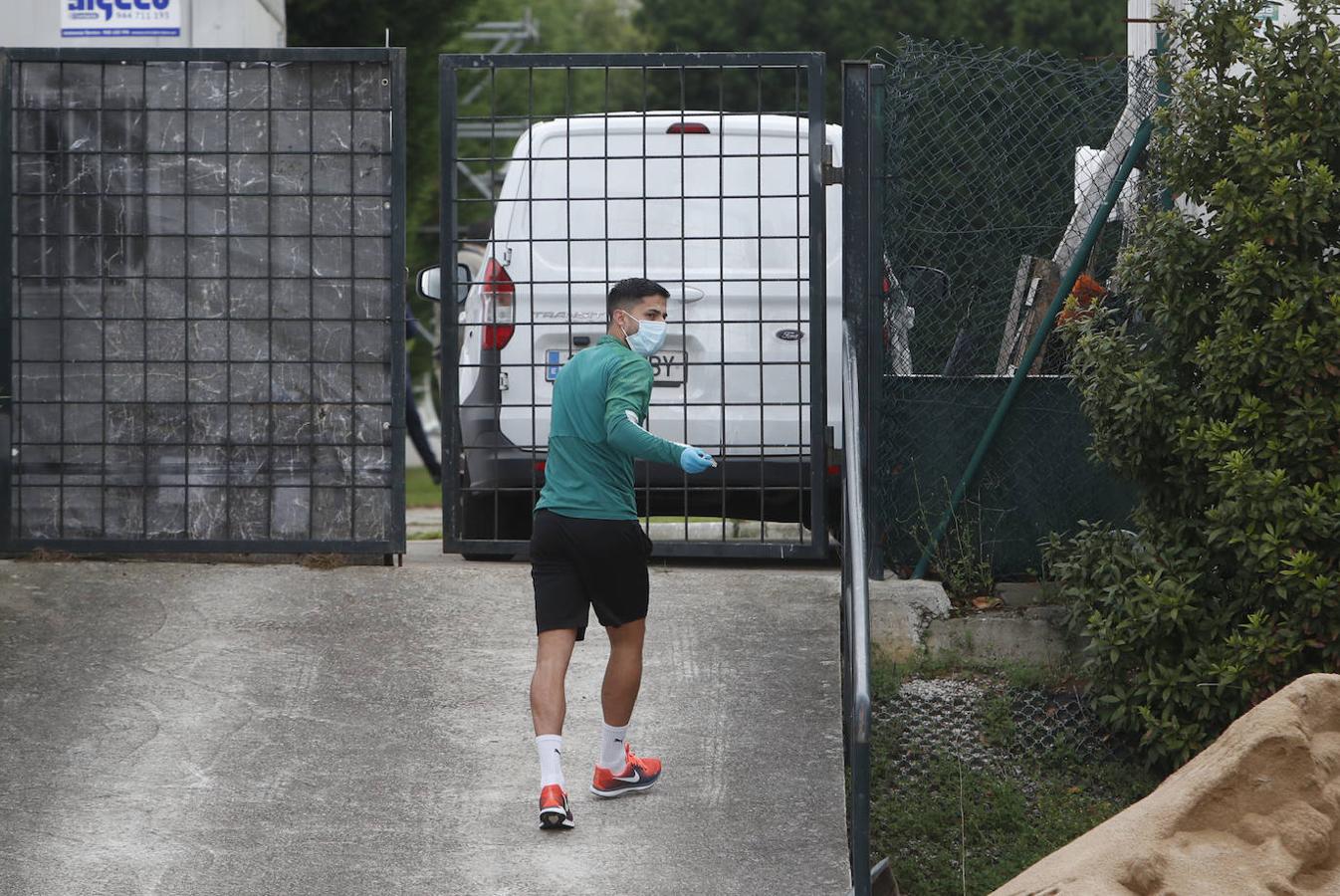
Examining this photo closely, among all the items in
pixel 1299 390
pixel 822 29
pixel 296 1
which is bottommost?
pixel 1299 390

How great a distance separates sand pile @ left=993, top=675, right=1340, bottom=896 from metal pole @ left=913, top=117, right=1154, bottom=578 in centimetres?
242

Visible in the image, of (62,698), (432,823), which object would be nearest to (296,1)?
(62,698)

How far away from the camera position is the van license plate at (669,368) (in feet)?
24.9

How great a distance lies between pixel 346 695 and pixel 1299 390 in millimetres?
3352

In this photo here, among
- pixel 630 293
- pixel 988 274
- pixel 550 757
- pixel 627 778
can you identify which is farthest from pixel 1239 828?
pixel 988 274

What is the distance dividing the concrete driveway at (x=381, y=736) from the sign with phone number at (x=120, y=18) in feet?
9.04

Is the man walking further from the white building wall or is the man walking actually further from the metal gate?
the white building wall

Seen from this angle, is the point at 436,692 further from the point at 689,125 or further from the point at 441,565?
the point at 689,125

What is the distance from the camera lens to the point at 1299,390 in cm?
580

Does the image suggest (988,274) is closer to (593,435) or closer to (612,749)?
(593,435)

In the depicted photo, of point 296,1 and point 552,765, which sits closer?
point 552,765

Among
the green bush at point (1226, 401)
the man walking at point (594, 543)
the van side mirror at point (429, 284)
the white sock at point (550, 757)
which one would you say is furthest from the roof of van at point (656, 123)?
the white sock at point (550, 757)

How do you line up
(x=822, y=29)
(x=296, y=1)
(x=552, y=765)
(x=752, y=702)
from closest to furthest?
(x=552, y=765), (x=752, y=702), (x=296, y=1), (x=822, y=29)

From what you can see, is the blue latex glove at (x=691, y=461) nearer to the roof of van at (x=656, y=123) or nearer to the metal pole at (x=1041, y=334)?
the metal pole at (x=1041, y=334)
